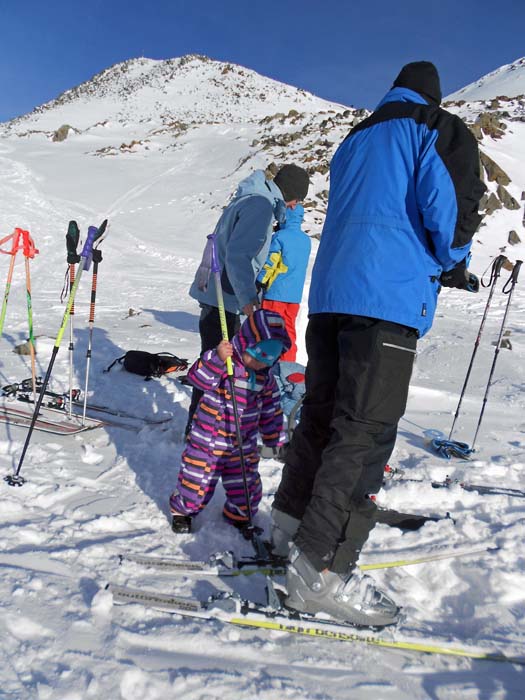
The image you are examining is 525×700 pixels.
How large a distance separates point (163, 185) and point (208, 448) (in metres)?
25.1

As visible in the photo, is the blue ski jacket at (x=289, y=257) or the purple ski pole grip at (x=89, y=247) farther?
the blue ski jacket at (x=289, y=257)

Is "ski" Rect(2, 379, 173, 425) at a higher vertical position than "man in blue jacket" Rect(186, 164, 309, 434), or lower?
lower

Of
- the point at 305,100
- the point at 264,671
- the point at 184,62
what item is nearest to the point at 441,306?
the point at 264,671

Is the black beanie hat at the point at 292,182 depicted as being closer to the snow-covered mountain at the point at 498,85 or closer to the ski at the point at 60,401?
the ski at the point at 60,401

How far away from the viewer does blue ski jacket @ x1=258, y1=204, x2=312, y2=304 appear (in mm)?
5035

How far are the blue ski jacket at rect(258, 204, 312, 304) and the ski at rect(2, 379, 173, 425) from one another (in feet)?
5.12

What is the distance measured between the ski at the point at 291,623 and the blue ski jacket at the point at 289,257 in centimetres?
333

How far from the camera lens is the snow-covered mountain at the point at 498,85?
4907 centimetres

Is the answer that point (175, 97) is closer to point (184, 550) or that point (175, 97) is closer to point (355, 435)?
point (184, 550)

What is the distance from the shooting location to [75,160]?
31594 millimetres

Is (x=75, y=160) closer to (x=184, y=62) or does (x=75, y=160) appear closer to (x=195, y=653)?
(x=195, y=653)

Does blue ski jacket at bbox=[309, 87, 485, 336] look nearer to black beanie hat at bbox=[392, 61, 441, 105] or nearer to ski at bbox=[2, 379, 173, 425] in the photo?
black beanie hat at bbox=[392, 61, 441, 105]

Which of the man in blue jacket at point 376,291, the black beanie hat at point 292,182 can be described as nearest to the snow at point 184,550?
the man in blue jacket at point 376,291

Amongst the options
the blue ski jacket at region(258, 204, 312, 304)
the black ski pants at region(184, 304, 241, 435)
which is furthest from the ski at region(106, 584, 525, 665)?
the blue ski jacket at region(258, 204, 312, 304)
